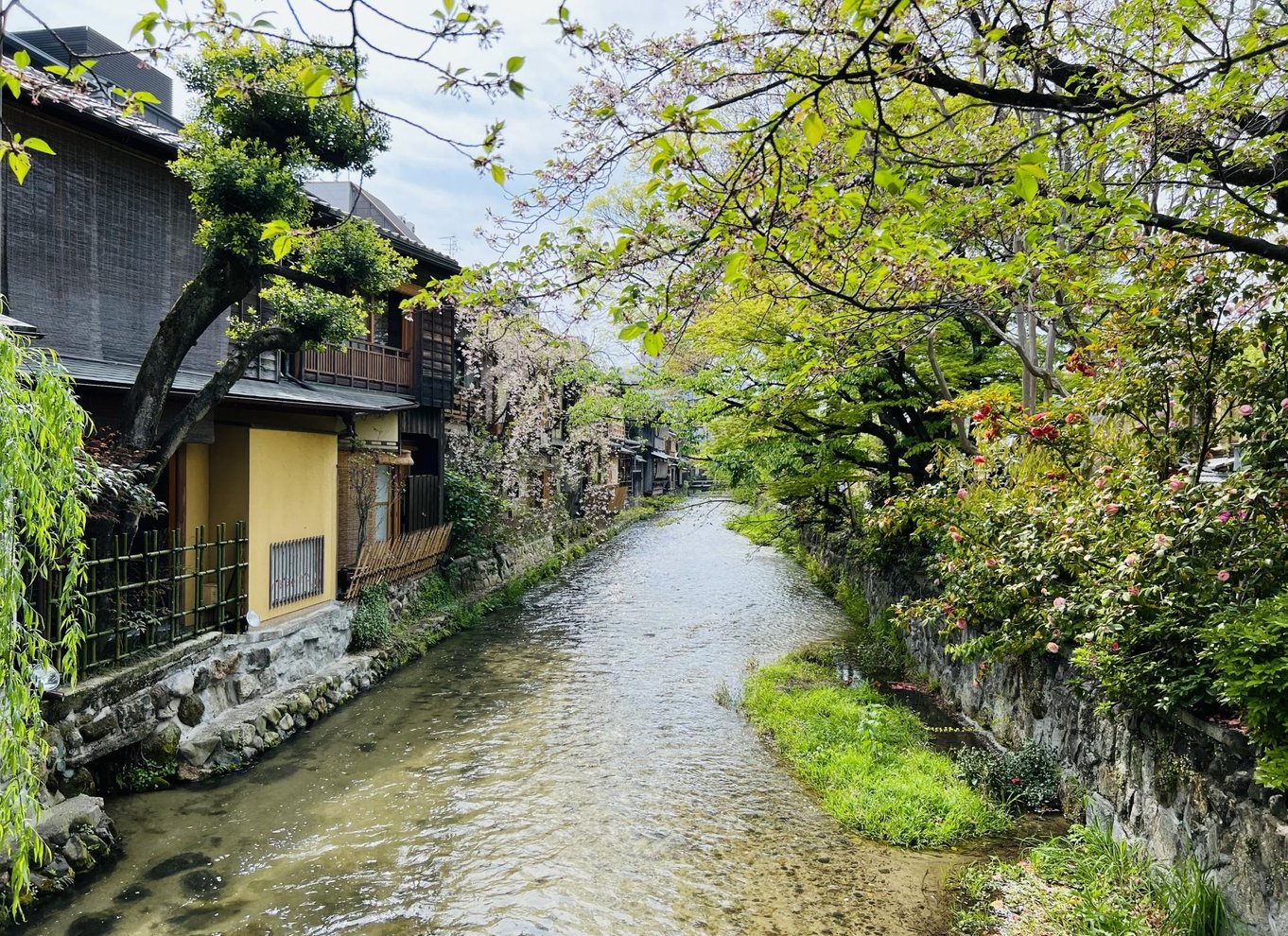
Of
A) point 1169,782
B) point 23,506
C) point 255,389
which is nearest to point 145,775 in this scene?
point 23,506

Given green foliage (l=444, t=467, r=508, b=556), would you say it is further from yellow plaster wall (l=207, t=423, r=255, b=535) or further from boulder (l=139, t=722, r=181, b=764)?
boulder (l=139, t=722, r=181, b=764)

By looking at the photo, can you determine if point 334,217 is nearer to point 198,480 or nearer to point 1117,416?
point 198,480

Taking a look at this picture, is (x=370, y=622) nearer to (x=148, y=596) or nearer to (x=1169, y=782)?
(x=148, y=596)

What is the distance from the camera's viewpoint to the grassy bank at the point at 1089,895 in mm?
4582

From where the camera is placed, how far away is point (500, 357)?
2091cm

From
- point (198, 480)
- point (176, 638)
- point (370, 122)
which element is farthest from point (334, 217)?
point (176, 638)

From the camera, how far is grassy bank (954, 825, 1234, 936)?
4582mm

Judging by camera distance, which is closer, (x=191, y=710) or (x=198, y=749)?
(x=198, y=749)

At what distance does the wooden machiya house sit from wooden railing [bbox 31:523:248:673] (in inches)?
1.2

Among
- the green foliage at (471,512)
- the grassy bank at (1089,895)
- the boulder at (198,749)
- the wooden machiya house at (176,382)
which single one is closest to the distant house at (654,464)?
the green foliage at (471,512)

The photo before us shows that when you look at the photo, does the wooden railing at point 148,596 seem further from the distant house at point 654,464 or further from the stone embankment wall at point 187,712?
the distant house at point 654,464

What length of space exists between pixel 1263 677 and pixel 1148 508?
1987mm

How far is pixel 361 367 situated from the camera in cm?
Result: 1573

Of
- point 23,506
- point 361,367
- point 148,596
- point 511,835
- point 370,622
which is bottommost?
point 511,835
